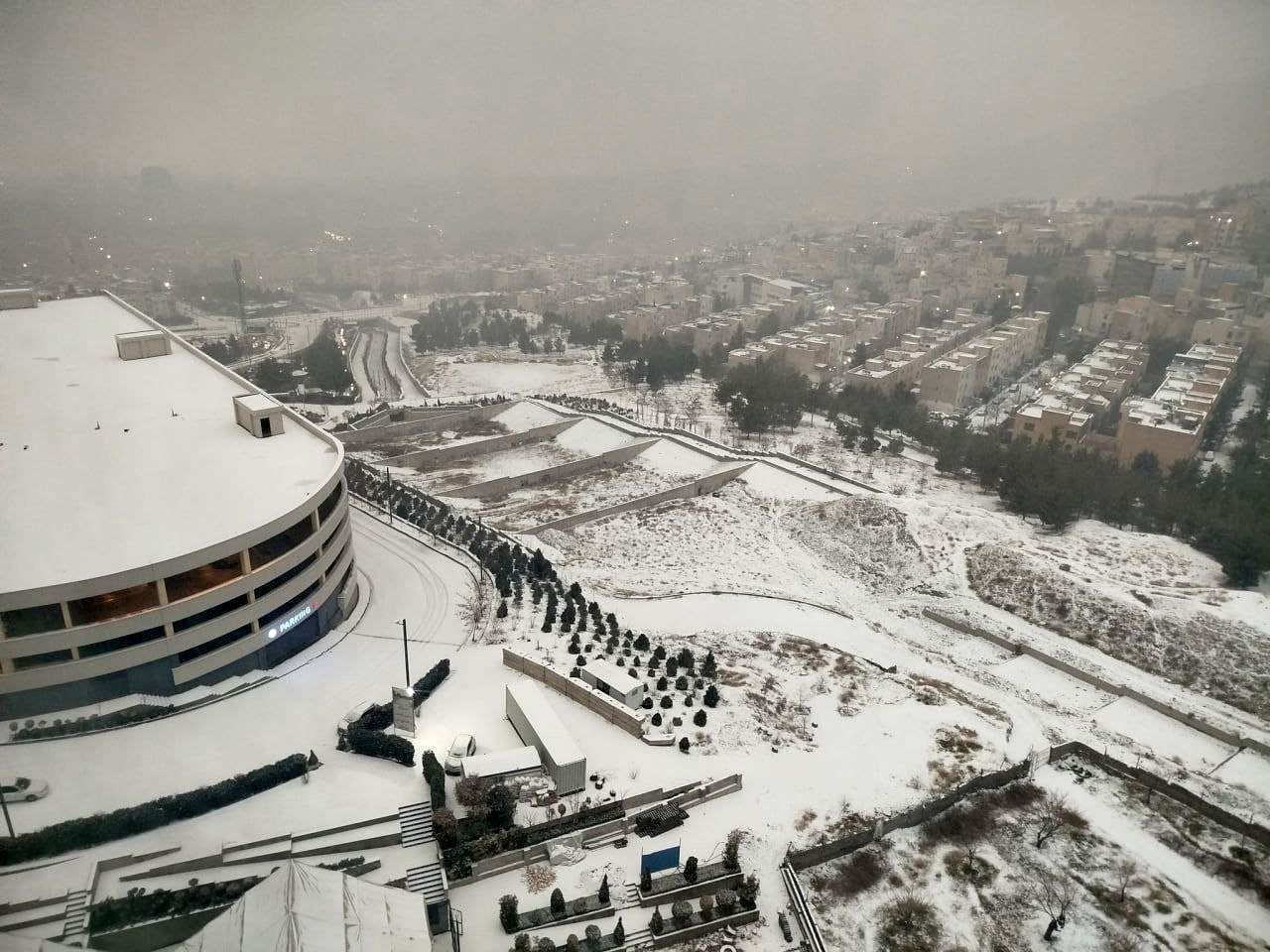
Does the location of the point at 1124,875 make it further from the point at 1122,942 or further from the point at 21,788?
the point at 21,788

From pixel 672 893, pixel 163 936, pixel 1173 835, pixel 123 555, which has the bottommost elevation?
pixel 1173 835

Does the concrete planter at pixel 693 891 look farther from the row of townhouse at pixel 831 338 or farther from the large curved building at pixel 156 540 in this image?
the row of townhouse at pixel 831 338

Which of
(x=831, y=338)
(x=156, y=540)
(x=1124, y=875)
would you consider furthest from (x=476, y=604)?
(x=831, y=338)

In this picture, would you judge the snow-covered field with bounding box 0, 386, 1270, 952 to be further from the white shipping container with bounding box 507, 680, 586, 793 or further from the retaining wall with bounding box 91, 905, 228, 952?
the retaining wall with bounding box 91, 905, 228, 952

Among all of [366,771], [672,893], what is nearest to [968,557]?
[672,893]

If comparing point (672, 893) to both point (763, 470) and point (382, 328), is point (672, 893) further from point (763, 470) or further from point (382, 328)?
point (382, 328)
